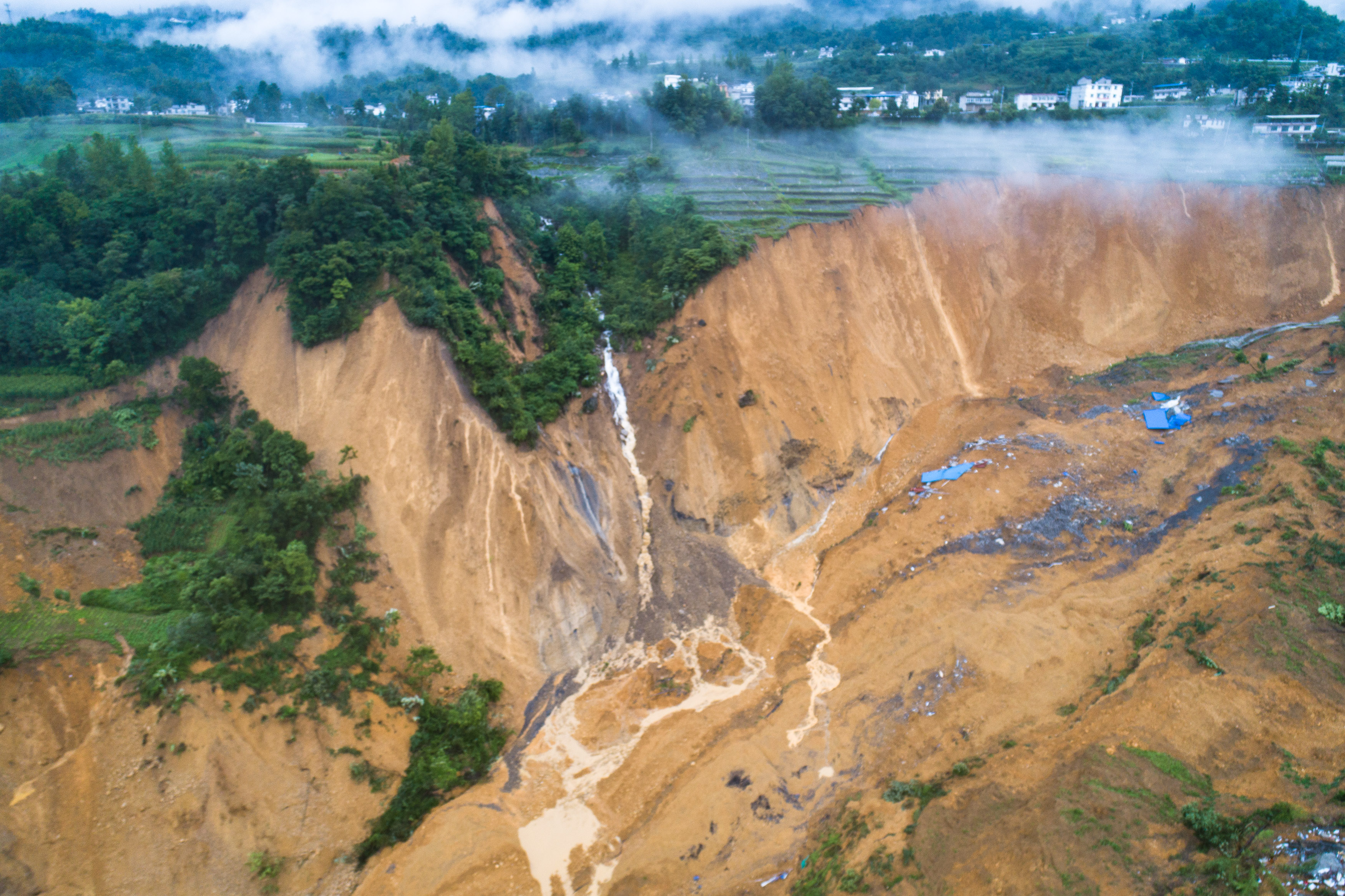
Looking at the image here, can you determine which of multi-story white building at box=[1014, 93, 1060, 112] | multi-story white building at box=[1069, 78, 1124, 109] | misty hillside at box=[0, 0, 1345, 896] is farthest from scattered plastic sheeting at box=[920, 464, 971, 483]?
multi-story white building at box=[1069, 78, 1124, 109]

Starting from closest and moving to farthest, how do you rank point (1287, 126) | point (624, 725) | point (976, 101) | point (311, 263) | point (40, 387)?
1. point (624, 725)
2. point (40, 387)
3. point (311, 263)
4. point (1287, 126)
5. point (976, 101)

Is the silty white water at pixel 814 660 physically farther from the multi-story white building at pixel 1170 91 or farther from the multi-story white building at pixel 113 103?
the multi-story white building at pixel 113 103

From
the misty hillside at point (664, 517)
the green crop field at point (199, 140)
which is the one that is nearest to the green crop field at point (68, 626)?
the misty hillside at point (664, 517)

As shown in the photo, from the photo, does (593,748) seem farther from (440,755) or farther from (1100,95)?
(1100,95)

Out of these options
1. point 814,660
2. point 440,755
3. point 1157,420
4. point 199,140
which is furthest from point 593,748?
point 199,140

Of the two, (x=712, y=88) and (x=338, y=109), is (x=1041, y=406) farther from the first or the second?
(x=338, y=109)

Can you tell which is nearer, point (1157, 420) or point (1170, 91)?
point (1157, 420)

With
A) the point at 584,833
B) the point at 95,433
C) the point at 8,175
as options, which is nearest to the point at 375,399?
the point at 95,433
